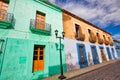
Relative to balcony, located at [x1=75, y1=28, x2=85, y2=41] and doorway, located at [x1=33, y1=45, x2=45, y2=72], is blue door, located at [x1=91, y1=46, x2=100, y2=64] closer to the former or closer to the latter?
balcony, located at [x1=75, y1=28, x2=85, y2=41]

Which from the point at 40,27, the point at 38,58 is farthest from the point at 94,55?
the point at 40,27

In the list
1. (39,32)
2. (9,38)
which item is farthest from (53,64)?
(9,38)

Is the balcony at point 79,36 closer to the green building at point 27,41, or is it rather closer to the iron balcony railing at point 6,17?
the green building at point 27,41

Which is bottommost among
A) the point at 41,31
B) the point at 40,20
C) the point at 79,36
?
the point at 41,31

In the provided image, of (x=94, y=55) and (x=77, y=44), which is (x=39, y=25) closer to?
(x=77, y=44)

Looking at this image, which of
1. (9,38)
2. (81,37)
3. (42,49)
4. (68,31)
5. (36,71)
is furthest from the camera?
(81,37)

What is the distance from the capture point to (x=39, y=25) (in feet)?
A: 24.2

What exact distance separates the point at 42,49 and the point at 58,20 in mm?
3664

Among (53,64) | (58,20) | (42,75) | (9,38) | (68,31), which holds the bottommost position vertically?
(42,75)

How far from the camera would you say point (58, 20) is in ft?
30.2

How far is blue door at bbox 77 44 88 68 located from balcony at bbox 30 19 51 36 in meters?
4.75

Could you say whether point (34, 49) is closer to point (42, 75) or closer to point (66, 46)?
point (42, 75)

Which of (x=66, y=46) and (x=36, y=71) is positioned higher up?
(x=66, y=46)

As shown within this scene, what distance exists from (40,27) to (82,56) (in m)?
6.57
